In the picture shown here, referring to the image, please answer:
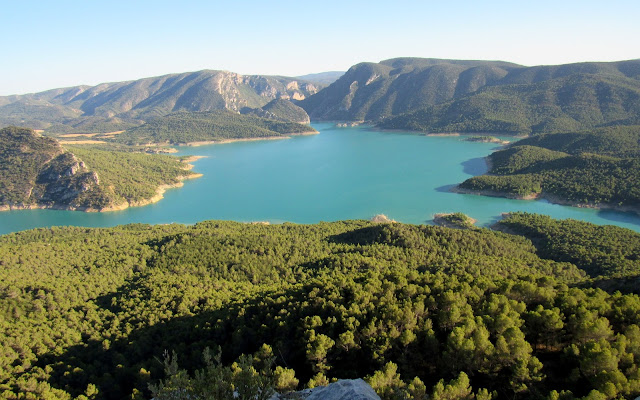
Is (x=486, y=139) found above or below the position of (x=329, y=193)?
above

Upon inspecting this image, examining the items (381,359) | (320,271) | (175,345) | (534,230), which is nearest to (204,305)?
(175,345)

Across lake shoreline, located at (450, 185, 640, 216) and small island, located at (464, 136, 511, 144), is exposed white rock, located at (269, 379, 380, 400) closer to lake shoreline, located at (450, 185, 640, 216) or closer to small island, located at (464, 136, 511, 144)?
lake shoreline, located at (450, 185, 640, 216)

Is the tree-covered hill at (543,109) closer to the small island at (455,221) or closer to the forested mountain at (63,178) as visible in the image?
the small island at (455,221)

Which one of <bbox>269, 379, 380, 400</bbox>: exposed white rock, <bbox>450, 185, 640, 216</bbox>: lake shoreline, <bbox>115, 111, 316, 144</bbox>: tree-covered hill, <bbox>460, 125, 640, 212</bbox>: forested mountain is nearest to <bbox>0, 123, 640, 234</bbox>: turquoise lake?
<bbox>450, 185, 640, 216</bbox>: lake shoreline

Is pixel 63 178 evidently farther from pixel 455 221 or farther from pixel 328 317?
pixel 328 317

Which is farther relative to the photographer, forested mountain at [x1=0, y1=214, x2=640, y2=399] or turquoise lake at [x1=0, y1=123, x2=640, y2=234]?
turquoise lake at [x1=0, y1=123, x2=640, y2=234]

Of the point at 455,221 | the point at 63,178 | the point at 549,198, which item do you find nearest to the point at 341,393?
the point at 455,221
